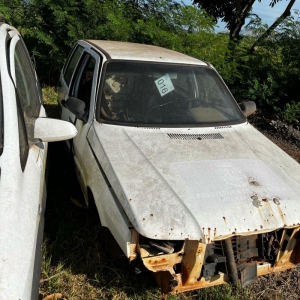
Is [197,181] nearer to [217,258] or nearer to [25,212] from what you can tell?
[217,258]

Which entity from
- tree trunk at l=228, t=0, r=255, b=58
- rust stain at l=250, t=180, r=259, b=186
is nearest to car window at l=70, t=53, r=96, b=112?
rust stain at l=250, t=180, r=259, b=186

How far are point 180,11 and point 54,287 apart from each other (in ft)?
21.1

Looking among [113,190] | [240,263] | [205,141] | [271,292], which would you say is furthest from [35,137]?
[271,292]

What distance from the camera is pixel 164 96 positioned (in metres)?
3.47

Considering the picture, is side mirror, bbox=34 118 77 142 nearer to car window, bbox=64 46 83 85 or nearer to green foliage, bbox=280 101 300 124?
car window, bbox=64 46 83 85

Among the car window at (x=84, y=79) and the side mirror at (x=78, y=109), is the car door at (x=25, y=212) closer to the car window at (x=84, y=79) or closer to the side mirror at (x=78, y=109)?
the side mirror at (x=78, y=109)

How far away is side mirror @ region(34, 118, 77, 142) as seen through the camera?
7.97 feet

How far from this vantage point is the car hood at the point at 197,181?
7.14 feet

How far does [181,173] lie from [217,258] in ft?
2.10

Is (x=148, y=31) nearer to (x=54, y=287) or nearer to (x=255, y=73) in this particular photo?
(x=255, y=73)

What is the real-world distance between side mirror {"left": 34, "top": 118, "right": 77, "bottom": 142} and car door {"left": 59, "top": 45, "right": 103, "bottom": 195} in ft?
2.18

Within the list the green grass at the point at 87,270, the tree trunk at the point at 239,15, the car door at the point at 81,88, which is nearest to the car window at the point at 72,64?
the car door at the point at 81,88

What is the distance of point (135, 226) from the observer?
214 cm

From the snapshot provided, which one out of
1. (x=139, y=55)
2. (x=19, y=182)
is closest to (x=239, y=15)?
(x=139, y=55)
